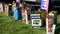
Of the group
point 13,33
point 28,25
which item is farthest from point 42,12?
point 13,33

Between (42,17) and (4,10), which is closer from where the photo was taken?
(42,17)

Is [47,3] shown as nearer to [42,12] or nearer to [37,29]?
[42,12]

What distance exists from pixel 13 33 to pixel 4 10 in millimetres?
1710

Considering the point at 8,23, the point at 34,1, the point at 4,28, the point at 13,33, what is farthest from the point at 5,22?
the point at 34,1

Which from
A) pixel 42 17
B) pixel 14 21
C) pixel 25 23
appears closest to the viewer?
pixel 42 17

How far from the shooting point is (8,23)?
139 inches

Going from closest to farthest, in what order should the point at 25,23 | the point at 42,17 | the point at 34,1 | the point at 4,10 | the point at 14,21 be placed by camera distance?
the point at 42,17 → the point at 25,23 → the point at 14,21 → the point at 4,10 → the point at 34,1

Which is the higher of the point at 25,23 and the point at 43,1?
the point at 43,1

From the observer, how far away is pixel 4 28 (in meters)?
3.22

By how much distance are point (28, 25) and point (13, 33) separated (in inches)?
16.6

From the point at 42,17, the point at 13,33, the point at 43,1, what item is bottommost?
the point at 13,33

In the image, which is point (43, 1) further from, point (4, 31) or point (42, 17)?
point (4, 31)

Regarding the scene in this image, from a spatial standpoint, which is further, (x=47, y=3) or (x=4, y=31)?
(x=47, y=3)

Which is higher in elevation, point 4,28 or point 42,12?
point 42,12
